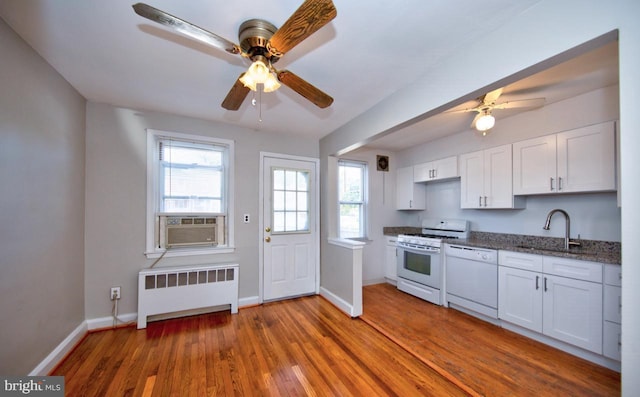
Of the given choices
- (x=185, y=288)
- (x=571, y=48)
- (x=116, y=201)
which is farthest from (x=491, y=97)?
(x=116, y=201)

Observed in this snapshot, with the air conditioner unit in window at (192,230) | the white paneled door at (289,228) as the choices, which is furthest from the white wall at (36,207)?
the white paneled door at (289,228)

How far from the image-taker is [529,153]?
2.78m

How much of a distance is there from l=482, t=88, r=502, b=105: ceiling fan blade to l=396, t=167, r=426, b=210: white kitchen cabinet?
2.06 m

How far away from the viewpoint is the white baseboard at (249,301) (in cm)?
326

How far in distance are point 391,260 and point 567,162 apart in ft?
8.68

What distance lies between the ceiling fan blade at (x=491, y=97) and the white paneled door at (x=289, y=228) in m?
2.30

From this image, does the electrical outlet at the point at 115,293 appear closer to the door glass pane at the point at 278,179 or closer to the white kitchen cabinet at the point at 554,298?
the door glass pane at the point at 278,179

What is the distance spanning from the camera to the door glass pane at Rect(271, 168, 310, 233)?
357cm

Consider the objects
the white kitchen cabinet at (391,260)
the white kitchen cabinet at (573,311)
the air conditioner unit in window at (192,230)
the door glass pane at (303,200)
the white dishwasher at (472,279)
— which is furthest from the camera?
the white kitchen cabinet at (391,260)

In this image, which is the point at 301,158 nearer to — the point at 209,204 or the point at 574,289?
the point at 209,204

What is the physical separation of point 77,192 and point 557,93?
4938 millimetres

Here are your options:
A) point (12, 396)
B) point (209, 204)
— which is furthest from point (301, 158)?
point (12, 396)

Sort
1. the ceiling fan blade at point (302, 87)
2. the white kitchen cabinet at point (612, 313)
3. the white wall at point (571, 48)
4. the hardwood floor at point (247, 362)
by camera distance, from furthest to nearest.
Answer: the white kitchen cabinet at point (612, 313), the hardwood floor at point (247, 362), the ceiling fan blade at point (302, 87), the white wall at point (571, 48)

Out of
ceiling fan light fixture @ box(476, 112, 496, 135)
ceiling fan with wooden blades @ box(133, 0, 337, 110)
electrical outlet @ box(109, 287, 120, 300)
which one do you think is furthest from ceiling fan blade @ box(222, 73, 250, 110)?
electrical outlet @ box(109, 287, 120, 300)
